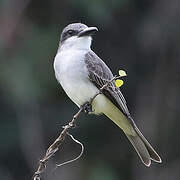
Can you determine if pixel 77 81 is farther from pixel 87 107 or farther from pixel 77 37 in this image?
pixel 77 37

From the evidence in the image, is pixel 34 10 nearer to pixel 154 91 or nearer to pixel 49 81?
pixel 49 81

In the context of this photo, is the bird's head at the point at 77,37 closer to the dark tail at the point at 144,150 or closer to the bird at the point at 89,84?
the bird at the point at 89,84

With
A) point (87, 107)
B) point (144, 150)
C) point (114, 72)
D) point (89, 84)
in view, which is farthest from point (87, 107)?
point (114, 72)

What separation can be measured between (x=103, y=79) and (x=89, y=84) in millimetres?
118

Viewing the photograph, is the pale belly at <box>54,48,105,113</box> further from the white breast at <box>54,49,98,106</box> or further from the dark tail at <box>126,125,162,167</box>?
the dark tail at <box>126,125,162,167</box>

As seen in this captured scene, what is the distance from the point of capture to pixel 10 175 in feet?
25.8

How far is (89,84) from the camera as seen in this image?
4.44 metres

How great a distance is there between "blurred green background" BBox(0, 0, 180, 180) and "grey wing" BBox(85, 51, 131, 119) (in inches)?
105

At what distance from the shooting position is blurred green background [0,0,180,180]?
7500 mm

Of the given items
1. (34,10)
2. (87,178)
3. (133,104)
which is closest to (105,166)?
(87,178)

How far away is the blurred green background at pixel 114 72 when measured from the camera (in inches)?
295

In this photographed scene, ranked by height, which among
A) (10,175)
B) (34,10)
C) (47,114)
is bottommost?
(10,175)

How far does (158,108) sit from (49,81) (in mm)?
1285

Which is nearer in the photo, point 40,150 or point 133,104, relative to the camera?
point 40,150
